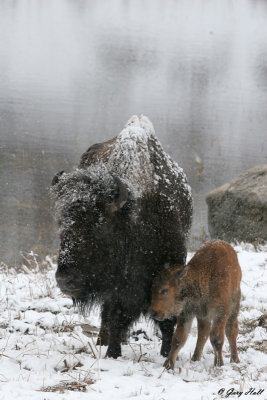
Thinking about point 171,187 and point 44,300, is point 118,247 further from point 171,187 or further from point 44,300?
point 44,300

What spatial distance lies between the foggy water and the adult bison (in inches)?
275

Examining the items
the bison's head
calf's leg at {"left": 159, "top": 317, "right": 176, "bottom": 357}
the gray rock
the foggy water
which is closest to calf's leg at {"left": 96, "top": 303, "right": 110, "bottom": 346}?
the bison's head

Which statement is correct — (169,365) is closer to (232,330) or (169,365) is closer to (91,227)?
(232,330)

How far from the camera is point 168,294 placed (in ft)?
14.5

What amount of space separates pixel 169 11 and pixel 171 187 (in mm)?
55006

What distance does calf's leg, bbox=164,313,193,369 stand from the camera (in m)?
4.38

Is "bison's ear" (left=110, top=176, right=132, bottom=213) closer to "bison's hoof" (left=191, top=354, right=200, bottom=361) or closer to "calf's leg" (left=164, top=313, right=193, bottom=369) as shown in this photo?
"calf's leg" (left=164, top=313, right=193, bottom=369)

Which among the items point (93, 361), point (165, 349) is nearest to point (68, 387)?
point (93, 361)

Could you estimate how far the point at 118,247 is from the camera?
4.57 metres

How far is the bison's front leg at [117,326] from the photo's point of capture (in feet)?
15.6

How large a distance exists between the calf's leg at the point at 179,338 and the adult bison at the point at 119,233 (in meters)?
0.47

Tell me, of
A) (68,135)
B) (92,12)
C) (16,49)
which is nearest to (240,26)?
(92,12)

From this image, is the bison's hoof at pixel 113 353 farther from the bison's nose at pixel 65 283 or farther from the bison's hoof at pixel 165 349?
the bison's nose at pixel 65 283

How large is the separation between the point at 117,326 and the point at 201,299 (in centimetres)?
90
